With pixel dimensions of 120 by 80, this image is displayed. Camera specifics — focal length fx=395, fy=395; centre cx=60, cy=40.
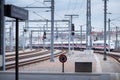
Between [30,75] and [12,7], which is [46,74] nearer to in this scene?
[30,75]

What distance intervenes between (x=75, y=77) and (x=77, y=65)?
281 centimetres

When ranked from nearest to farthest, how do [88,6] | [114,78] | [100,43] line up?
[114,78]
[88,6]
[100,43]

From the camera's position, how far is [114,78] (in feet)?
72.1

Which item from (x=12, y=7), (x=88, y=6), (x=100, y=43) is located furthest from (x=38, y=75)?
(x=100, y=43)

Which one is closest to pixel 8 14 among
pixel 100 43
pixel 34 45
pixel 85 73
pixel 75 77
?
pixel 75 77

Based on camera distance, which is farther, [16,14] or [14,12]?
[16,14]

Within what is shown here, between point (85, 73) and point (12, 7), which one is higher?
point (12, 7)

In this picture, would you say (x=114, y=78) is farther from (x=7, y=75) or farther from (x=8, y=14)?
Result: (x=8, y=14)

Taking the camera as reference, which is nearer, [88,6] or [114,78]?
[114,78]

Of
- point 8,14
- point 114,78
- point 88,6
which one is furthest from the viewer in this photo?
point 88,6

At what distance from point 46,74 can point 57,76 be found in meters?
1.25

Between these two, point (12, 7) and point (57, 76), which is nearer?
point (12, 7)

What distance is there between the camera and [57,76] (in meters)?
22.9

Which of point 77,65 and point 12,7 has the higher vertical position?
point 12,7
